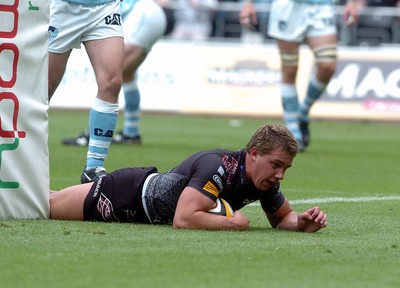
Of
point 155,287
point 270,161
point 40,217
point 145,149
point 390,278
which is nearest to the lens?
point 155,287

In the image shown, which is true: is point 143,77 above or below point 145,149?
below

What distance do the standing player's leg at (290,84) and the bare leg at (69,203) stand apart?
21.7 ft

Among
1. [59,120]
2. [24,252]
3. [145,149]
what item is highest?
[24,252]

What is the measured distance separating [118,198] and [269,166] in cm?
96

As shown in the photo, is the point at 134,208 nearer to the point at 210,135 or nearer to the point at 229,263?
the point at 229,263

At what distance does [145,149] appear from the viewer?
13.3 m

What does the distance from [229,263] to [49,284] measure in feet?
3.16

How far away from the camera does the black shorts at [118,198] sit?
6828 millimetres

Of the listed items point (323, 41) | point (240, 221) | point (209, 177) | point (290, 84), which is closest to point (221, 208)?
point (240, 221)

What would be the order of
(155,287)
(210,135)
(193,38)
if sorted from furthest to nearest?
(193,38)
(210,135)
(155,287)

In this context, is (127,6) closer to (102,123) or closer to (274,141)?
(102,123)

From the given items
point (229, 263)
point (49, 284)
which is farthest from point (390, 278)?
point (49, 284)

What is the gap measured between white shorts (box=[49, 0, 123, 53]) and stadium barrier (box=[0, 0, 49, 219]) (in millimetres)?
1589

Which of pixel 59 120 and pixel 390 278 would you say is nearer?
pixel 390 278
